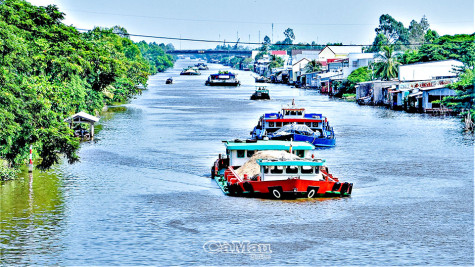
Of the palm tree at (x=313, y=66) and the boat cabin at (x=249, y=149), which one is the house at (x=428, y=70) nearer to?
the boat cabin at (x=249, y=149)

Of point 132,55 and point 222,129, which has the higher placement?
point 132,55

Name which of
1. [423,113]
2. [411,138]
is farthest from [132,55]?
[411,138]

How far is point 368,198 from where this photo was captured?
130 ft

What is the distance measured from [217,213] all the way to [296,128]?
28.4 metres

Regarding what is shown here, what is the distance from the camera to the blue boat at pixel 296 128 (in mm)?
62125

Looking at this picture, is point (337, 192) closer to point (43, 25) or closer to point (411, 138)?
point (43, 25)

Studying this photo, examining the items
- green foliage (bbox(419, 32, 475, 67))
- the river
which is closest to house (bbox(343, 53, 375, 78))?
green foliage (bbox(419, 32, 475, 67))

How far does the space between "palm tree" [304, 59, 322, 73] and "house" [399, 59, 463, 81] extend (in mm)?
70806

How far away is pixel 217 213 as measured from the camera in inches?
1416

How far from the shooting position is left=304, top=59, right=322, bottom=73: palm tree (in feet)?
615

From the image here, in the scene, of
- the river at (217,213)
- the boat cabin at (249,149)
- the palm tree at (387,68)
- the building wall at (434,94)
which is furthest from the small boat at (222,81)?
the boat cabin at (249,149)

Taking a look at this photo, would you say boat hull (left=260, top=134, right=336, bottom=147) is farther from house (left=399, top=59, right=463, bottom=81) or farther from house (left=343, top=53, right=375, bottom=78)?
house (left=343, top=53, right=375, bottom=78)

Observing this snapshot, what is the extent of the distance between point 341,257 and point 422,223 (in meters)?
6.93

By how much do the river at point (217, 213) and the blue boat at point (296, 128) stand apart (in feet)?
8.35
